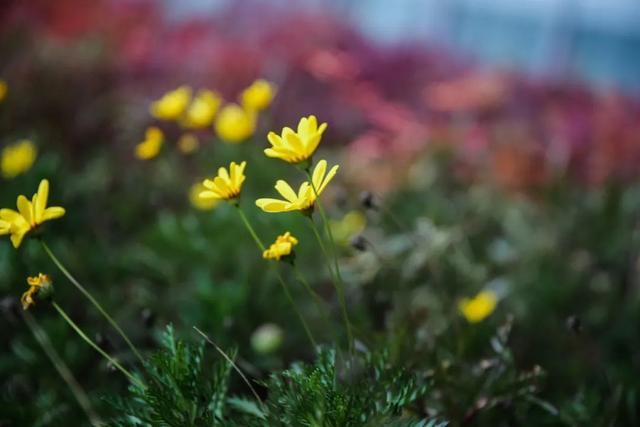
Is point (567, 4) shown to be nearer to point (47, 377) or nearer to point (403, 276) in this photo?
point (403, 276)

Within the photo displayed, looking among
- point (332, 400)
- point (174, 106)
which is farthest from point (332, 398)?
point (174, 106)

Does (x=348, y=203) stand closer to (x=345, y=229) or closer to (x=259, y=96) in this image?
(x=345, y=229)

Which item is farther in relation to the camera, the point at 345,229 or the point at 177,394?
the point at 345,229

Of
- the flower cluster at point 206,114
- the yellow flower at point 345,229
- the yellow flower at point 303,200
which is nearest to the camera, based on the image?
the yellow flower at point 303,200

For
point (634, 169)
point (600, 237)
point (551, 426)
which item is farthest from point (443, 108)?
point (551, 426)

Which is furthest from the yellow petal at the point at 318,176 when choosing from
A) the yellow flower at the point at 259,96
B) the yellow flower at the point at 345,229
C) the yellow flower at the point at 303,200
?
the yellow flower at the point at 345,229

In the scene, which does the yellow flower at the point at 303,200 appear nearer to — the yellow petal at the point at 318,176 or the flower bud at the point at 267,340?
the yellow petal at the point at 318,176

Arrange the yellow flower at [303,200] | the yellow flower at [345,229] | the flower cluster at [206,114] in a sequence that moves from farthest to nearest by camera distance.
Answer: the yellow flower at [345,229] < the flower cluster at [206,114] < the yellow flower at [303,200]

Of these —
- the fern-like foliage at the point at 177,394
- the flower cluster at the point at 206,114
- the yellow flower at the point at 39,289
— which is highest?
the flower cluster at the point at 206,114
